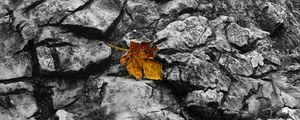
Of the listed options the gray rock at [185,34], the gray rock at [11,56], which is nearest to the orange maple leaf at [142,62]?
the gray rock at [185,34]

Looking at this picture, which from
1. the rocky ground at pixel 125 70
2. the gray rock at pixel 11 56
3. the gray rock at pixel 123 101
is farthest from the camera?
the gray rock at pixel 11 56

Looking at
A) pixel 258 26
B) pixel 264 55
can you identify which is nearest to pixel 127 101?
pixel 264 55

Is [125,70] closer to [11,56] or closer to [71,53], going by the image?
[71,53]

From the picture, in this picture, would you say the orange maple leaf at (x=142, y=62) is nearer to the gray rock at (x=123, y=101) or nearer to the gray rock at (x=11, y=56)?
the gray rock at (x=123, y=101)

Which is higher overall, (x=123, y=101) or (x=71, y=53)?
(x=71, y=53)

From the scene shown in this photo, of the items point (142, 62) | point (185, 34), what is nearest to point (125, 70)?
point (142, 62)

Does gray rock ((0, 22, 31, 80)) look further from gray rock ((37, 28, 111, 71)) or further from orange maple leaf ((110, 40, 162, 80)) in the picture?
orange maple leaf ((110, 40, 162, 80))
